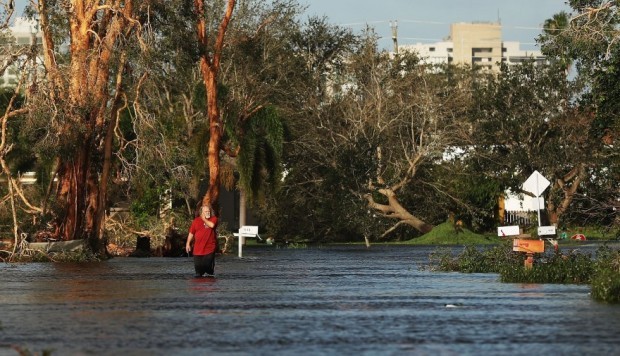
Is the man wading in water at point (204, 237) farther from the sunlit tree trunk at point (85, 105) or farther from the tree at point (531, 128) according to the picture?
the tree at point (531, 128)

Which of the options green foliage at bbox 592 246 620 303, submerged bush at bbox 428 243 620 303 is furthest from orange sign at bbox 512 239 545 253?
green foliage at bbox 592 246 620 303

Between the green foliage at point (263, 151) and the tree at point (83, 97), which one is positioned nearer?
the tree at point (83, 97)

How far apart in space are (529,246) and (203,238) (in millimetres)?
6955

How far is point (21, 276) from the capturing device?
103 feet

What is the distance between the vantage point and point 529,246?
2922 centimetres

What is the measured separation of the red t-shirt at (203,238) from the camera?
29.4m

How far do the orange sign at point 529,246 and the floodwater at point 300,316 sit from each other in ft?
2.77

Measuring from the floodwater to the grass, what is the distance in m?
33.7

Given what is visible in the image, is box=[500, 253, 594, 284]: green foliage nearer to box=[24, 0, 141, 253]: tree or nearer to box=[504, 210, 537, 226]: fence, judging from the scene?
box=[24, 0, 141, 253]: tree

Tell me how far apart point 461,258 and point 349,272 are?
2.85 m

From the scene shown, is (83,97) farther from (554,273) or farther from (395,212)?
(395,212)

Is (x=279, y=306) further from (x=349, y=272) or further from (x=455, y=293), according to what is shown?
(x=349, y=272)

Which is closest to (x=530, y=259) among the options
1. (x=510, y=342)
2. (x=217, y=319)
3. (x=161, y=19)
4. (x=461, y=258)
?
(x=461, y=258)

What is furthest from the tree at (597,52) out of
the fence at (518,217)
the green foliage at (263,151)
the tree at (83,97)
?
the fence at (518,217)
